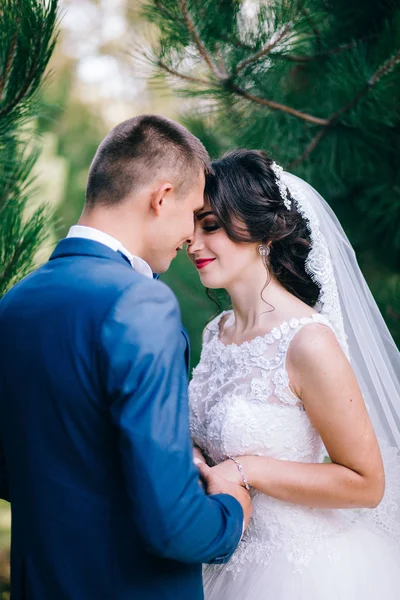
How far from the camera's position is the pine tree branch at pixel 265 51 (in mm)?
2506

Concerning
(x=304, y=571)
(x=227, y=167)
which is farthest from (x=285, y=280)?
(x=304, y=571)

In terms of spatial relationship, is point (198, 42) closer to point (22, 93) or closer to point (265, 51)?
point (265, 51)

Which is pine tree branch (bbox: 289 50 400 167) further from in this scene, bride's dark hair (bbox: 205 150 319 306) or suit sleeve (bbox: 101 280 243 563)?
suit sleeve (bbox: 101 280 243 563)

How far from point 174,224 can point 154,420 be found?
2.20ft

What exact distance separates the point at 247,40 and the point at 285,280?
3.33 feet

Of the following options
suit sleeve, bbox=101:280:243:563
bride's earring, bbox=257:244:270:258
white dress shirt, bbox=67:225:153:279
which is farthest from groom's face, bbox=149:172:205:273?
bride's earring, bbox=257:244:270:258

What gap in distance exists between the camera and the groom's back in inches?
59.6

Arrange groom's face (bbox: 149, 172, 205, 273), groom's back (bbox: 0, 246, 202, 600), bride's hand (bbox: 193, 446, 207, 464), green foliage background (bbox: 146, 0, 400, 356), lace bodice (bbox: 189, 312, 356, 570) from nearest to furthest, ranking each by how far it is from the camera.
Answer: groom's back (bbox: 0, 246, 202, 600), groom's face (bbox: 149, 172, 205, 273), lace bodice (bbox: 189, 312, 356, 570), bride's hand (bbox: 193, 446, 207, 464), green foliage background (bbox: 146, 0, 400, 356)

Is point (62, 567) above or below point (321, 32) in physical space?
below

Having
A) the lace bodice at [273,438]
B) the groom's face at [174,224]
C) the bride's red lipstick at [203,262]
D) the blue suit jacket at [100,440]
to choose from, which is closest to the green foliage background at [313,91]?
the bride's red lipstick at [203,262]

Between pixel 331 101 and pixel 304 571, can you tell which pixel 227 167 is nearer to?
pixel 331 101

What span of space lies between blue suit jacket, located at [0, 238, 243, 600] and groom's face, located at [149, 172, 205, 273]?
0.63 ft

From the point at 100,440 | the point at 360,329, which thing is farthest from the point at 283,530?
the point at 100,440

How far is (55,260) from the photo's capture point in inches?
66.8
